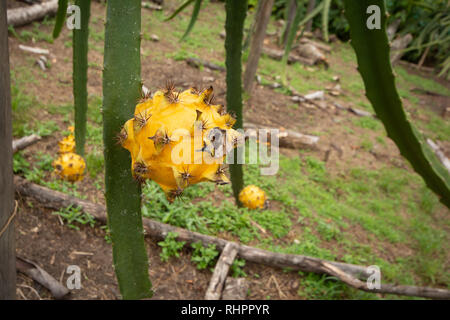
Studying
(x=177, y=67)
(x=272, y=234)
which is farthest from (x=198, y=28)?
(x=272, y=234)

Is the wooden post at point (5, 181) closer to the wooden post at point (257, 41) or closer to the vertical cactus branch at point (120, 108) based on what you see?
the vertical cactus branch at point (120, 108)

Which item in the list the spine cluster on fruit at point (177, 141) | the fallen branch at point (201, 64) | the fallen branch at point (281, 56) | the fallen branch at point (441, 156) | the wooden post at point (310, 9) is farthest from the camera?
the wooden post at point (310, 9)

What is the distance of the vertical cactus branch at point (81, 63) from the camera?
1.21 m

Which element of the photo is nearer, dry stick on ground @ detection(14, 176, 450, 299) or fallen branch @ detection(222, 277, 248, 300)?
fallen branch @ detection(222, 277, 248, 300)

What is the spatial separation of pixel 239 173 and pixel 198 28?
5.66m

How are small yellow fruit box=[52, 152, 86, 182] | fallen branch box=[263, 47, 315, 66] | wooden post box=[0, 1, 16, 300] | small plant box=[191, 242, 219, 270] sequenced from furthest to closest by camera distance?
fallen branch box=[263, 47, 315, 66], small yellow fruit box=[52, 152, 86, 182], small plant box=[191, 242, 219, 270], wooden post box=[0, 1, 16, 300]

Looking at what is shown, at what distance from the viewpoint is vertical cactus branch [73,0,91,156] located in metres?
1.21

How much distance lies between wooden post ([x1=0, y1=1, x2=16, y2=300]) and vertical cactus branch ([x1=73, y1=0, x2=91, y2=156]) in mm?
261

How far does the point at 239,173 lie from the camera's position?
5.99 ft

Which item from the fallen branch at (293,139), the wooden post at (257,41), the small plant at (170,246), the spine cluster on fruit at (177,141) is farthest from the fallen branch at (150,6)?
the spine cluster on fruit at (177,141)

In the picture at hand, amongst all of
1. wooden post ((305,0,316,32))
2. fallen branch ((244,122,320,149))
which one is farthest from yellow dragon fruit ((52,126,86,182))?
wooden post ((305,0,316,32))

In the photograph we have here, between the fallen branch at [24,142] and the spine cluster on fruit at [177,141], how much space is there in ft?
7.65

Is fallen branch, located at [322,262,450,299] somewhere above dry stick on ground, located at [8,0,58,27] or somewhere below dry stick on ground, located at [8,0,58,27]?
below

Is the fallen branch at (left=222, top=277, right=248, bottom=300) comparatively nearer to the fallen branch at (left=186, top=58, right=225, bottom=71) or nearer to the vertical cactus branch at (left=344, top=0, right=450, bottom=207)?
the vertical cactus branch at (left=344, top=0, right=450, bottom=207)
